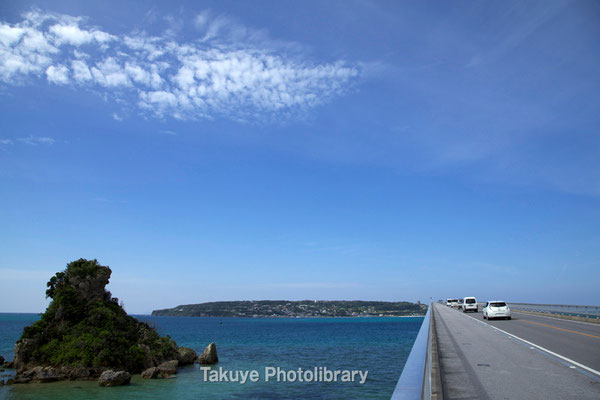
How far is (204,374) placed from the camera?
3378 centimetres

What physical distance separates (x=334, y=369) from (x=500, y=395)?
29.4m

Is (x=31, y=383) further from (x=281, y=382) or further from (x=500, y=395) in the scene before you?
(x=500, y=395)

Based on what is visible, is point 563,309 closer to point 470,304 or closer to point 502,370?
point 470,304

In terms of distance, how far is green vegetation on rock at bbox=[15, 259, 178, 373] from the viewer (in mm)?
32625

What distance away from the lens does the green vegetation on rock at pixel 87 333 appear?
1284 inches

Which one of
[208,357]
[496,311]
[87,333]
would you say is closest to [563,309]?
[496,311]

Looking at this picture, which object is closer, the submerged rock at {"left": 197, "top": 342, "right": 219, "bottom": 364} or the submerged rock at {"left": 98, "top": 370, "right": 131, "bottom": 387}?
the submerged rock at {"left": 98, "top": 370, "right": 131, "bottom": 387}

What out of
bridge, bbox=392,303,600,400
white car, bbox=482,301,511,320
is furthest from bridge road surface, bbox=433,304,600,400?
white car, bbox=482,301,511,320

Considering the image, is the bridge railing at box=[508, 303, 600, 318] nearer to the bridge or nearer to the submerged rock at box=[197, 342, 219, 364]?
the bridge

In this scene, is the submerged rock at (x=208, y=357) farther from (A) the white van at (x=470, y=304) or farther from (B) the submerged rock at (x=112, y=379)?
(A) the white van at (x=470, y=304)

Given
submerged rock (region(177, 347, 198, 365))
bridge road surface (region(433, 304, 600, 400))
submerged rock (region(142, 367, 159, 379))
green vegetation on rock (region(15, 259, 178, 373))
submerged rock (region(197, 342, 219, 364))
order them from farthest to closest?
submerged rock (region(197, 342, 219, 364)) → submerged rock (region(177, 347, 198, 365)) → green vegetation on rock (region(15, 259, 178, 373)) → submerged rock (region(142, 367, 159, 379)) → bridge road surface (region(433, 304, 600, 400))

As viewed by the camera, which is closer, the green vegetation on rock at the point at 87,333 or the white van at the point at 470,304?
the green vegetation on rock at the point at 87,333

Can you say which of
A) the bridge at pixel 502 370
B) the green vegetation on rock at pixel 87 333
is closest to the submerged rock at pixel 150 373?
the green vegetation on rock at pixel 87 333

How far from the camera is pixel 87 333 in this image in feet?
111
